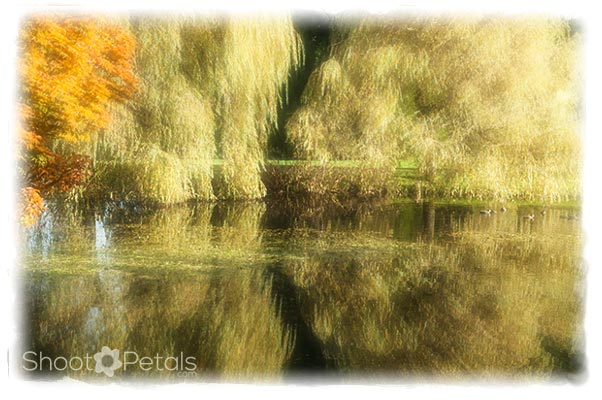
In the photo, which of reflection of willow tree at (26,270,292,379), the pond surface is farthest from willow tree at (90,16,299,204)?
reflection of willow tree at (26,270,292,379)

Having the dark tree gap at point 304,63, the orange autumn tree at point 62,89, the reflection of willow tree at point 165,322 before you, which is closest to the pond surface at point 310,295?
the reflection of willow tree at point 165,322

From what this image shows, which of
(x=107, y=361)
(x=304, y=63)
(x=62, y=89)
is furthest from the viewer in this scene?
(x=304, y=63)

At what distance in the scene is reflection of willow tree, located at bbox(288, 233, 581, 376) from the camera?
2.71 metres

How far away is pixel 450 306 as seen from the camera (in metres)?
2.79

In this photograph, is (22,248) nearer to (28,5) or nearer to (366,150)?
(28,5)

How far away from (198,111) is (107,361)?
1215 mm

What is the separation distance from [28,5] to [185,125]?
86 cm

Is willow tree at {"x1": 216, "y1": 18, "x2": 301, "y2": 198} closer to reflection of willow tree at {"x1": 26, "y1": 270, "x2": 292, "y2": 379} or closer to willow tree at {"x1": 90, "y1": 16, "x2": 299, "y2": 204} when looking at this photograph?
willow tree at {"x1": 90, "y1": 16, "x2": 299, "y2": 204}

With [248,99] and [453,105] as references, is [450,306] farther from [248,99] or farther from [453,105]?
[248,99]

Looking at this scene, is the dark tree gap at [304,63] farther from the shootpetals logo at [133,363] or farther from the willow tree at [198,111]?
the shootpetals logo at [133,363]

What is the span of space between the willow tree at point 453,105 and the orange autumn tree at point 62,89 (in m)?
0.86

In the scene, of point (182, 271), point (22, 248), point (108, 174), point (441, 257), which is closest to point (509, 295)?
point (441, 257)

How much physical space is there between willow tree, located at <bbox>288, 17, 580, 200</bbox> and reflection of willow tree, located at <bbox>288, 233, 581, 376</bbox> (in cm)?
33

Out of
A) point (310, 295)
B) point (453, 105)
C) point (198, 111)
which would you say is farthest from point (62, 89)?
Answer: point (453, 105)
